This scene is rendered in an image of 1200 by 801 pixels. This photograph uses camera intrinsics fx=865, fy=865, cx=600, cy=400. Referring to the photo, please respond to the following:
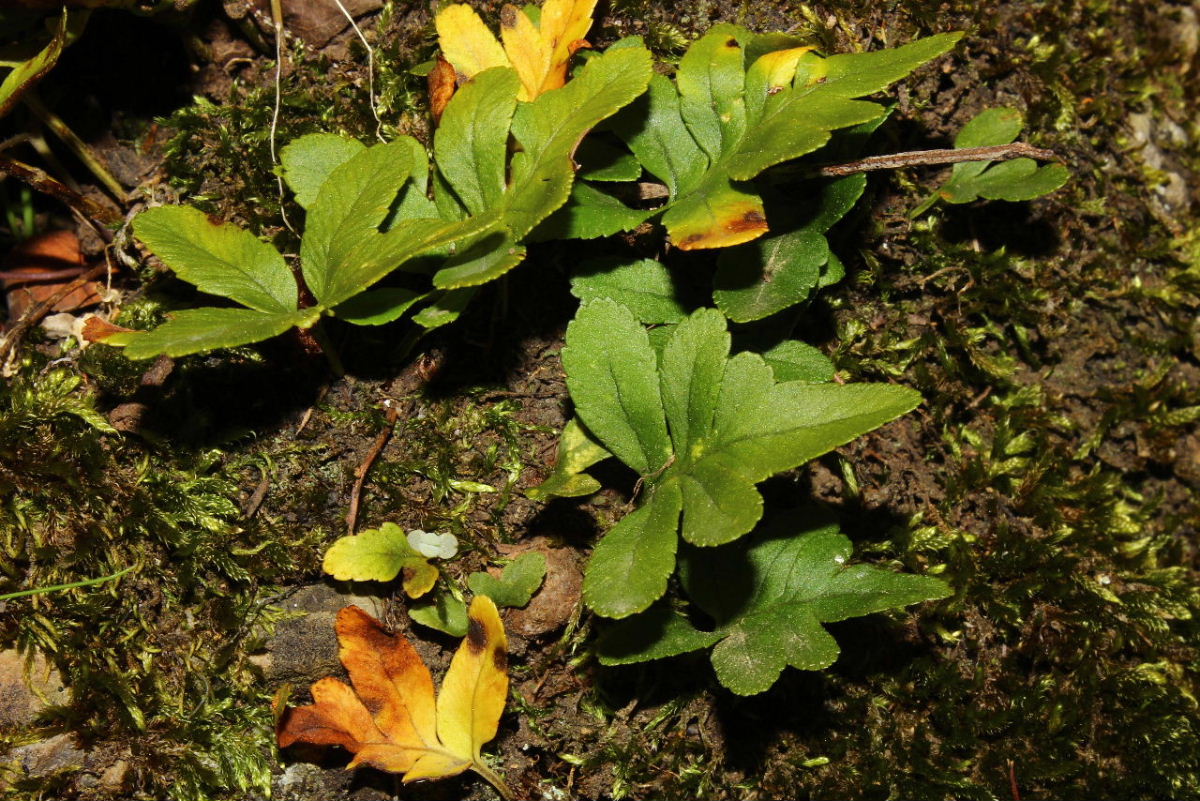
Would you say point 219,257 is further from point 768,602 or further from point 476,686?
point 768,602

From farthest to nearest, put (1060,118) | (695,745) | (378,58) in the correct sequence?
(1060,118) < (378,58) < (695,745)

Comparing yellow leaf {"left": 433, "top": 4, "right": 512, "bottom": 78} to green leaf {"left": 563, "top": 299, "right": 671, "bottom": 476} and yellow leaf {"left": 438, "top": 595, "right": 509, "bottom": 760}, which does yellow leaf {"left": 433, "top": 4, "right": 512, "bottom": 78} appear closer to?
green leaf {"left": 563, "top": 299, "right": 671, "bottom": 476}

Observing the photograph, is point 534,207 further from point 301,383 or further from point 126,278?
point 126,278

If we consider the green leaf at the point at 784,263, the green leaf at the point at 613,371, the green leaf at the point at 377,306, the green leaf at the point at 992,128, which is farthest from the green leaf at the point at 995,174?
the green leaf at the point at 377,306

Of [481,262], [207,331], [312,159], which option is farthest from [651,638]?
[312,159]

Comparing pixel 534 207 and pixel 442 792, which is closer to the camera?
pixel 534 207

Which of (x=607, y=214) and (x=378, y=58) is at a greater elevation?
(x=378, y=58)

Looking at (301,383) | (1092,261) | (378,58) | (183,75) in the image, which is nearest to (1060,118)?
(1092,261)
